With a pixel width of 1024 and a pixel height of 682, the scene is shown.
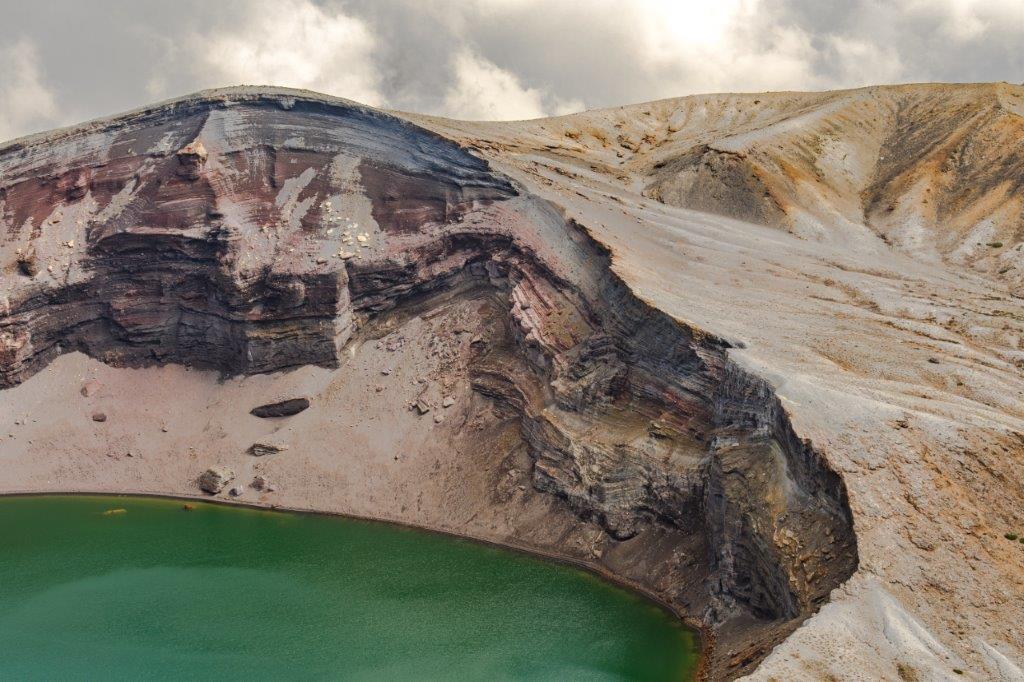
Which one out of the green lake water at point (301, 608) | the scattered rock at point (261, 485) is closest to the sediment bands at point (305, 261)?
the green lake water at point (301, 608)

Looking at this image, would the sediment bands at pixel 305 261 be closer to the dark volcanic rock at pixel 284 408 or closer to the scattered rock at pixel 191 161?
the scattered rock at pixel 191 161

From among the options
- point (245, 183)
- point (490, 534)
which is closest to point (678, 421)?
point (490, 534)

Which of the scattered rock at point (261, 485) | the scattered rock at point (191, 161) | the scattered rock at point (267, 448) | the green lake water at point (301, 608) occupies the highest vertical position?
the scattered rock at point (191, 161)

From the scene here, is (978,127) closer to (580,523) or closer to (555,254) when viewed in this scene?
(555,254)

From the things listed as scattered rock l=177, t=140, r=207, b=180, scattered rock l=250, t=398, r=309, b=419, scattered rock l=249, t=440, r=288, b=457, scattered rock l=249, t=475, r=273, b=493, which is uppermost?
scattered rock l=177, t=140, r=207, b=180

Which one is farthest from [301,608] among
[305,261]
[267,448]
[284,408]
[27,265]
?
[27,265]

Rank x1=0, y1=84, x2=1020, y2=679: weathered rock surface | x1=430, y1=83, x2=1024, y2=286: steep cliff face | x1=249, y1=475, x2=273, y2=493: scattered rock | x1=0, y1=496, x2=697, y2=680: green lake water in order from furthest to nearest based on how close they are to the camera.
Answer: x1=430, y1=83, x2=1024, y2=286: steep cliff face, x1=249, y1=475, x2=273, y2=493: scattered rock, x1=0, y1=84, x2=1020, y2=679: weathered rock surface, x1=0, y1=496, x2=697, y2=680: green lake water

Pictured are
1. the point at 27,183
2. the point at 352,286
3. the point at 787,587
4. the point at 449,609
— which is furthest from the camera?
the point at 27,183

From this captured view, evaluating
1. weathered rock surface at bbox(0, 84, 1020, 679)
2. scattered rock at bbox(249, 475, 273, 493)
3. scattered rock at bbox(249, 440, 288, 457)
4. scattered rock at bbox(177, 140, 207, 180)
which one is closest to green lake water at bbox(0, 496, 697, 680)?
scattered rock at bbox(249, 475, 273, 493)

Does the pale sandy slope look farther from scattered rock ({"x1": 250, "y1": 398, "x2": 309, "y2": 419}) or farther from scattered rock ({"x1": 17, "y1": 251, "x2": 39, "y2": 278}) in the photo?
scattered rock ({"x1": 17, "y1": 251, "x2": 39, "y2": 278})
